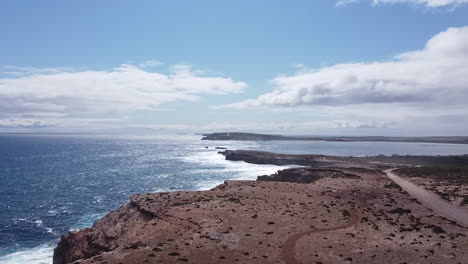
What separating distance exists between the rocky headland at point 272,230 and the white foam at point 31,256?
305 cm

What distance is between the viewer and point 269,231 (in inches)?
1286

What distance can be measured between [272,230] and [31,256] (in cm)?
2749

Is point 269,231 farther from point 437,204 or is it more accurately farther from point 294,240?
point 437,204

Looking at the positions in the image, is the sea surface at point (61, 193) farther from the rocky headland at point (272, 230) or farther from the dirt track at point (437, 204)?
the dirt track at point (437, 204)

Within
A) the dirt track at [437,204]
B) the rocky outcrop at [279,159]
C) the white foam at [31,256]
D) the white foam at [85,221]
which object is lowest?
the white foam at [31,256]

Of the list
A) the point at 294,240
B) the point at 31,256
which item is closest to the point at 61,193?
the point at 31,256

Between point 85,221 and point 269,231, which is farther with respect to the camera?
point 85,221

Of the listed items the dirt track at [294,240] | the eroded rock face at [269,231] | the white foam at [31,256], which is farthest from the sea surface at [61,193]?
the dirt track at [294,240]

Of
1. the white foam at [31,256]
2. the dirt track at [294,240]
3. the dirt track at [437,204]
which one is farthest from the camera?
the white foam at [31,256]

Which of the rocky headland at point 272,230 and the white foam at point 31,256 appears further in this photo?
the white foam at point 31,256

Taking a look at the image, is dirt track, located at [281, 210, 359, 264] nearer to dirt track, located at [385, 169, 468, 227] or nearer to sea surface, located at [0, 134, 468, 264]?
dirt track, located at [385, 169, 468, 227]

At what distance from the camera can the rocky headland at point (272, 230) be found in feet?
88.2

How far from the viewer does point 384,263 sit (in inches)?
1009

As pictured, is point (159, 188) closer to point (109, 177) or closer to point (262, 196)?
point (109, 177)
